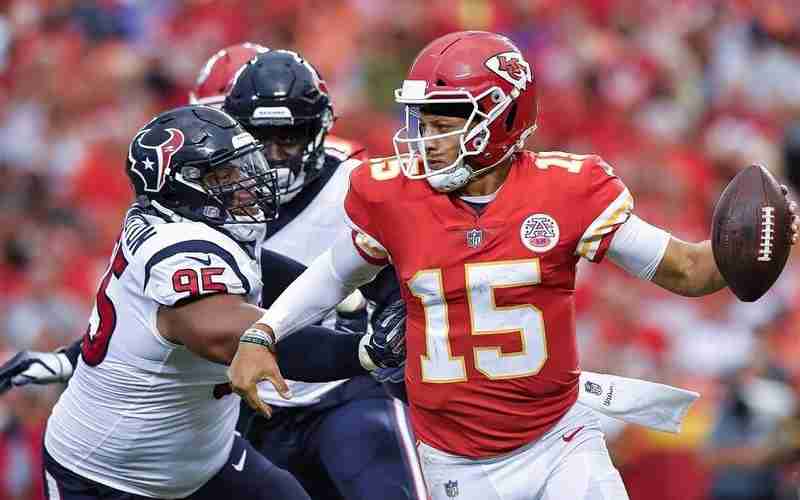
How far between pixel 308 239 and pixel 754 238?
165 centimetres

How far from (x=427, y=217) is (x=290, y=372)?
0.61 m

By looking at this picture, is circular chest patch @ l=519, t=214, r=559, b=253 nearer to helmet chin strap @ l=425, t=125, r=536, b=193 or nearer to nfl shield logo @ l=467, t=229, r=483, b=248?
nfl shield logo @ l=467, t=229, r=483, b=248

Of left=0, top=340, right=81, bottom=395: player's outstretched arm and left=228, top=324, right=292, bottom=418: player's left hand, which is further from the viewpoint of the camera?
left=0, top=340, right=81, bottom=395: player's outstretched arm

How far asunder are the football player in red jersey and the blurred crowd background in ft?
10.8

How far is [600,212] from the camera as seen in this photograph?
3.79 meters

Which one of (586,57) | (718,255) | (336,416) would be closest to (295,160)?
(336,416)

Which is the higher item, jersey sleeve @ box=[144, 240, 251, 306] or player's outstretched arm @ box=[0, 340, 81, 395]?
jersey sleeve @ box=[144, 240, 251, 306]

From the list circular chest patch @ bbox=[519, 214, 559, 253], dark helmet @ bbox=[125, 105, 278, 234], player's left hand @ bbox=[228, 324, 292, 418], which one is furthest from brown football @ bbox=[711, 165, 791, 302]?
dark helmet @ bbox=[125, 105, 278, 234]

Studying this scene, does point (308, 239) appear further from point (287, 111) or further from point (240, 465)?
point (240, 465)

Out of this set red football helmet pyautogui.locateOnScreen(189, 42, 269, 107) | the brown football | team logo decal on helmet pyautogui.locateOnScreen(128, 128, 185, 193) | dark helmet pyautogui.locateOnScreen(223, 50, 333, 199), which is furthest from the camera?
red football helmet pyautogui.locateOnScreen(189, 42, 269, 107)

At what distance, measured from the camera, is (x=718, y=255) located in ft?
12.3

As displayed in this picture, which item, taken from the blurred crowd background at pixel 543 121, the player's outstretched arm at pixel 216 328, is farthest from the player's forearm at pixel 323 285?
the blurred crowd background at pixel 543 121

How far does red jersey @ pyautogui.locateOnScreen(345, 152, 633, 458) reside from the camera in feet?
12.5

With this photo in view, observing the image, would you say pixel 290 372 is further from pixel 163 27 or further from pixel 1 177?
pixel 163 27
